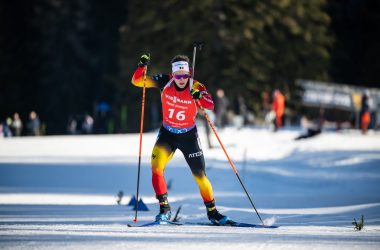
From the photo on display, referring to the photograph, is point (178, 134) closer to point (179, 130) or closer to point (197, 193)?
point (179, 130)

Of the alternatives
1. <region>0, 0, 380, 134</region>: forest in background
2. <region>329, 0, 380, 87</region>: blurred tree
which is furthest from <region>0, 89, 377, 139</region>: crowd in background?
<region>329, 0, 380, 87</region>: blurred tree

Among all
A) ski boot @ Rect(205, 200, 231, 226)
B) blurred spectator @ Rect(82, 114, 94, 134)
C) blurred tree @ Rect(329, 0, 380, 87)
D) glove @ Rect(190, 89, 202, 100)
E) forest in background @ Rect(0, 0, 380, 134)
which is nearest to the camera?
glove @ Rect(190, 89, 202, 100)

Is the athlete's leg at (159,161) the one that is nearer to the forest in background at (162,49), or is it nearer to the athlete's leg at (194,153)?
the athlete's leg at (194,153)

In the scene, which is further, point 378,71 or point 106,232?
point 378,71

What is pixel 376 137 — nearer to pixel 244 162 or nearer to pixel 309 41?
pixel 244 162

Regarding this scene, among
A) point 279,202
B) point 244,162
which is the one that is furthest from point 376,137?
point 279,202

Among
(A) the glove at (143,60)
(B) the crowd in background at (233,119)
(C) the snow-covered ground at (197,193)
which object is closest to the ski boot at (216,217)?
(C) the snow-covered ground at (197,193)

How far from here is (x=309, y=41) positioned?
42.6 meters

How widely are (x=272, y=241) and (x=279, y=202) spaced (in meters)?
6.05

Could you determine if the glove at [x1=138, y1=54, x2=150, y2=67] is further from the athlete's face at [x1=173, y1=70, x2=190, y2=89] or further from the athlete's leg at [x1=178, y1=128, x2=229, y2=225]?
the athlete's leg at [x1=178, y1=128, x2=229, y2=225]

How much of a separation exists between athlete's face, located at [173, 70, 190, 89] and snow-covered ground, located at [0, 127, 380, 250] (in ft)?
5.67

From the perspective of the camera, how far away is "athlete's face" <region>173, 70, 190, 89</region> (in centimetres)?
897

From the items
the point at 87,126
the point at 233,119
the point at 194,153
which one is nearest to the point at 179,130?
Answer: the point at 194,153

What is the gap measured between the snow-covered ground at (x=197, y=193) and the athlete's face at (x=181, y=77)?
173cm
